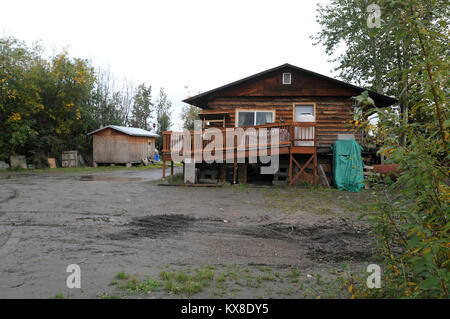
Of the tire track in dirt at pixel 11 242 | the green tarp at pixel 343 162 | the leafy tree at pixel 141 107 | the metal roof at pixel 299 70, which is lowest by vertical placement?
the tire track in dirt at pixel 11 242

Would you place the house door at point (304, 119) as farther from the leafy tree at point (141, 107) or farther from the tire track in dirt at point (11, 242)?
the leafy tree at point (141, 107)

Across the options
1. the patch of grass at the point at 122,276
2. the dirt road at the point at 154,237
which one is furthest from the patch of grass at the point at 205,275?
the patch of grass at the point at 122,276

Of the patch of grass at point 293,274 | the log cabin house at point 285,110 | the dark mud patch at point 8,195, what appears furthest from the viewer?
the log cabin house at point 285,110

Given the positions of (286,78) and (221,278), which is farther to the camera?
(286,78)

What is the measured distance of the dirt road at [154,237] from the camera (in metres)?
4.29

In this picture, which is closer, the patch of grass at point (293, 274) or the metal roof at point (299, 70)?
the patch of grass at point (293, 274)

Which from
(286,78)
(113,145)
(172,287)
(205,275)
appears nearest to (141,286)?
(172,287)

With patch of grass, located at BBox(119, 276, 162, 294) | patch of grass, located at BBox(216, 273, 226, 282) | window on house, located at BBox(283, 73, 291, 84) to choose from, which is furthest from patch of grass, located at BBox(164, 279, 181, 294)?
window on house, located at BBox(283, 73, 291, 84)

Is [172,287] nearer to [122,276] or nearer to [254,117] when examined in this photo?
[122,276]

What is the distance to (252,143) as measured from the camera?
1450 cm

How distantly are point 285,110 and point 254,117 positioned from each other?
1.60 m

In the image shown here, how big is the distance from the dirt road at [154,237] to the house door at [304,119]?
4.79 meters

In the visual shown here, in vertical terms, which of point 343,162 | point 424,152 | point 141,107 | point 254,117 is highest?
point 141,107
